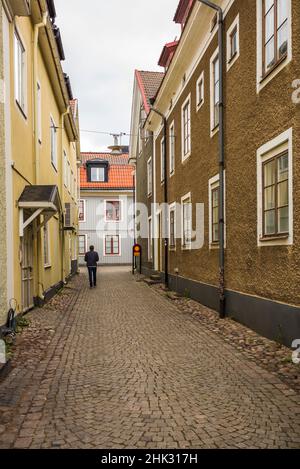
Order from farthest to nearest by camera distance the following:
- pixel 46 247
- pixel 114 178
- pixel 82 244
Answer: pixel 114 178, pixel 82 244, pixel 46 247

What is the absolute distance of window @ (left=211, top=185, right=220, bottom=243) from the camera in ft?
35.8

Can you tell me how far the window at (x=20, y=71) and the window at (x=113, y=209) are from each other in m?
28.7

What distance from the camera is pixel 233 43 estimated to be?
31.3 ft

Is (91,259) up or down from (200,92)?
down

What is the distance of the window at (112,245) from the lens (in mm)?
37875

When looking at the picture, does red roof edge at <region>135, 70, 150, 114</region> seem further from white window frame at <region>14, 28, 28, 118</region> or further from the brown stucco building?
white window frame at <region>14, 28, 28, 118</region>

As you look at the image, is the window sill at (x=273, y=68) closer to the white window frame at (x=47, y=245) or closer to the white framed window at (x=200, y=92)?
the white framed window at (x=200, y=92)

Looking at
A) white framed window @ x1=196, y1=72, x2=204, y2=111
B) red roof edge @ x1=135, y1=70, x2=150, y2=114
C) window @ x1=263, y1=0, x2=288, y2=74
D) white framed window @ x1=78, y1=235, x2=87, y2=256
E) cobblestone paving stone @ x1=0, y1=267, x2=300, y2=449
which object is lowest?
cobblestone paving stone @ x1=0, y1=267, x2=300, y2=449

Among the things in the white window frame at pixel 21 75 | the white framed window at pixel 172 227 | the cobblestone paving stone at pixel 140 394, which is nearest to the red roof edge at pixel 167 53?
the white framed window at pixel 172 227

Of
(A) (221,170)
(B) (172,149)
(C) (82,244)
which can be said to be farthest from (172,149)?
(C) (82,244)

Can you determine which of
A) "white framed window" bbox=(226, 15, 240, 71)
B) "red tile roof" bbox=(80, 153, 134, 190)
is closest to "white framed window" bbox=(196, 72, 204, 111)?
"white framed window" bbox=(226, 15, 240, 71)

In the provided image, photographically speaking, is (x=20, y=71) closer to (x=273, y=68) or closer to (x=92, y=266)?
(x=273, y=68)

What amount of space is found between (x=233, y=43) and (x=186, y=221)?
5989mm

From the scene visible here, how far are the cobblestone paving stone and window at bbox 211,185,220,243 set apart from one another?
10.2 feet
